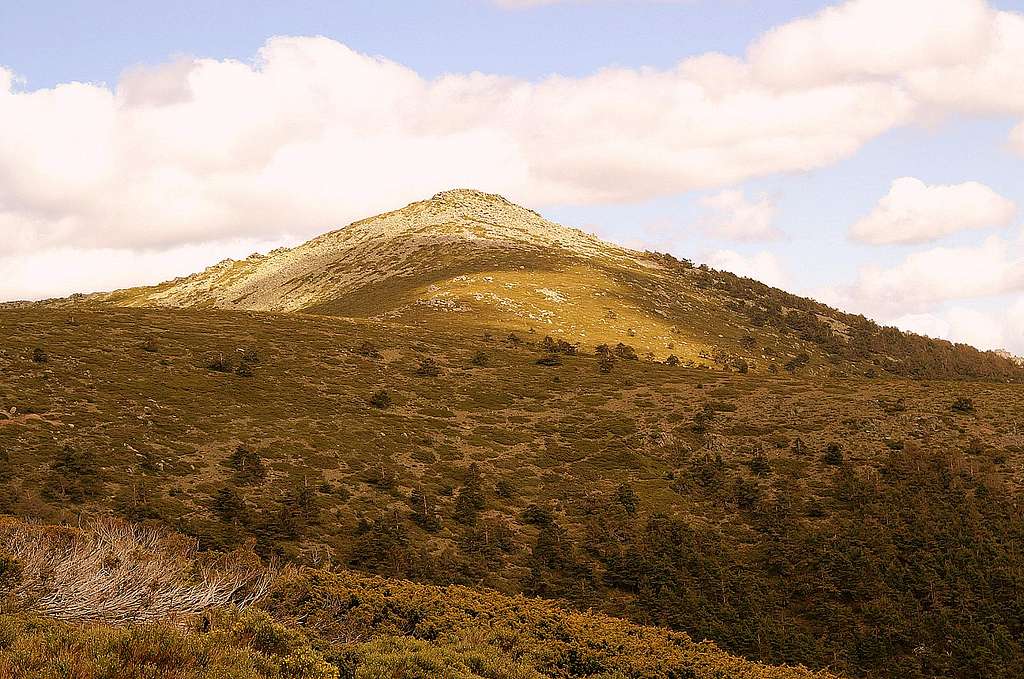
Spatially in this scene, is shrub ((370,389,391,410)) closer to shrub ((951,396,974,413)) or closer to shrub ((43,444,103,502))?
shrub ((43,444,103,502))

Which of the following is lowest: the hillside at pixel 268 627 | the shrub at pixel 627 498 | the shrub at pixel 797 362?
the hillside at pixel 268 627

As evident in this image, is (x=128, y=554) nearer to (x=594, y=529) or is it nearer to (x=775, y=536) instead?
(x=594, y=529)

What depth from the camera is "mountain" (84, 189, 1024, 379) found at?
8894 centimetres

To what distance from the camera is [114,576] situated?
21.4 m

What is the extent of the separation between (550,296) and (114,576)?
256 feet

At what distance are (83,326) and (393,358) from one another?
2289cm

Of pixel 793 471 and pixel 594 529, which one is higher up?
pixel 793 471

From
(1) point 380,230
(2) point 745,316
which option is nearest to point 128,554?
(2) point 745,316

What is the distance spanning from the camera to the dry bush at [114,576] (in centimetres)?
1919

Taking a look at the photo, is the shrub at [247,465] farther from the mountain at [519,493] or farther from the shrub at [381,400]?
the shrub at [381,400]

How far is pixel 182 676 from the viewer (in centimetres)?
1451

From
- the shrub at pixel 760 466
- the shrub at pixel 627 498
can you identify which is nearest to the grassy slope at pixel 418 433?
the shrub at pixel 760 466

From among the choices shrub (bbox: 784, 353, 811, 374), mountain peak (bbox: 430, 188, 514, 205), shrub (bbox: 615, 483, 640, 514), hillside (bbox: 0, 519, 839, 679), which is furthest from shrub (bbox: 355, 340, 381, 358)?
mountain peak (bbox: 430, 188, 514, 205)

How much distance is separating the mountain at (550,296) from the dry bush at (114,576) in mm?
57660
